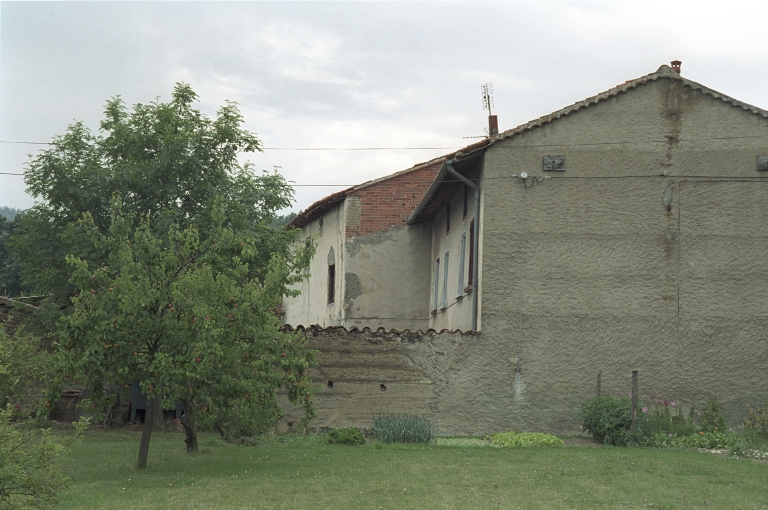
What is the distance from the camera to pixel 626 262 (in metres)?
17.3

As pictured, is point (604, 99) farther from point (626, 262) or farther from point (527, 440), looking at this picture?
point (527, 440)

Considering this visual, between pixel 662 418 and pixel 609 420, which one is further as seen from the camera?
pixel 662 418

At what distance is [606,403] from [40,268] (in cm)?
1286

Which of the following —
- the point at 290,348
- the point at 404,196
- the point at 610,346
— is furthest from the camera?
the point at 404,196

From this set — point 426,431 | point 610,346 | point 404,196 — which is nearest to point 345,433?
point 426,431

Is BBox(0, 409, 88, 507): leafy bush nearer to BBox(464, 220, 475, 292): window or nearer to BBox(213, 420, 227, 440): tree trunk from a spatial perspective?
BBox(213, 420, 227, 440): tree trunk

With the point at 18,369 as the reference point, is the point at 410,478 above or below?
below

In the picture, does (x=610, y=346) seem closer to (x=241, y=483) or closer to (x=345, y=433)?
(x=345, y=433)

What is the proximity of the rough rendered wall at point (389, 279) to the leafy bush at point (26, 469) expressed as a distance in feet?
56.2

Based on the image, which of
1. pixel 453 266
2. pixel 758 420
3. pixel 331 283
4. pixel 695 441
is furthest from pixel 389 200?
pixel 695 441

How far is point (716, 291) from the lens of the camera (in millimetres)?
17203

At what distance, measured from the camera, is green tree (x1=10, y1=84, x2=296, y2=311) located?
779 inches

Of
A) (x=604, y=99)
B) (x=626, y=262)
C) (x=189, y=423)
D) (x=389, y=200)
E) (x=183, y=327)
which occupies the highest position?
(x=604, y=99)

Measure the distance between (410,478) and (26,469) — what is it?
5.04 m
